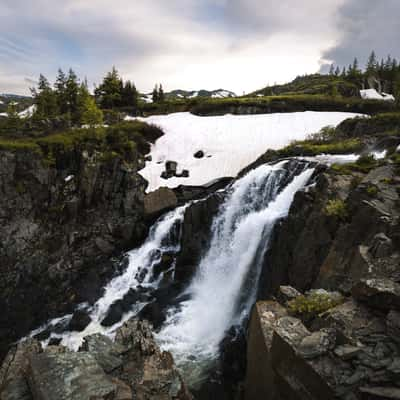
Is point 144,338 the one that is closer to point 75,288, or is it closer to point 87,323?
point 87,323

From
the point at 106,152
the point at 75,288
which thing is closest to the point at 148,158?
the point at 106,152

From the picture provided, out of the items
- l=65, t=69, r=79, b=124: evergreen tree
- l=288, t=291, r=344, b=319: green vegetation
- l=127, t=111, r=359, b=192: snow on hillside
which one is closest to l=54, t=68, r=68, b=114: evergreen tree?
l=65, t=69, r=79, b=124: evergreen tree

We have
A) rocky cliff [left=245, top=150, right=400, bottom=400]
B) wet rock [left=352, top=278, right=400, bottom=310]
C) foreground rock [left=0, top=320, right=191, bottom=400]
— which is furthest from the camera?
foreground rock [left=0, top=320, right=191, bottom=400]

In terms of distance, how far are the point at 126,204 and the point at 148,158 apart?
872 cm

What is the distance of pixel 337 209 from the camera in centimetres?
970

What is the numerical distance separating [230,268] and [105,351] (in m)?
9.12

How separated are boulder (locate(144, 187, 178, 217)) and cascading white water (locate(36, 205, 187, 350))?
2.50 ft

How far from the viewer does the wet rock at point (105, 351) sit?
619cm

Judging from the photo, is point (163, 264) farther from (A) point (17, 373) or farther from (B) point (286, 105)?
(B) point (286, 105)

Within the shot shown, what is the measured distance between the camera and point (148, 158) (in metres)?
28.7

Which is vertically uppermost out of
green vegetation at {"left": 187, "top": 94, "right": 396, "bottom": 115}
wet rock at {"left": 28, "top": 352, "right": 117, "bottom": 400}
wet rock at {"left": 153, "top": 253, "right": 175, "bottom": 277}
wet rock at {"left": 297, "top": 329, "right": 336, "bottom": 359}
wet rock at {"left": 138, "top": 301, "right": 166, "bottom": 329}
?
green vegetation at {"left": 187, "top": 94, "right": 396, "bottom": 115}

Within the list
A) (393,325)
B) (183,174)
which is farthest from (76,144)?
(393,325)

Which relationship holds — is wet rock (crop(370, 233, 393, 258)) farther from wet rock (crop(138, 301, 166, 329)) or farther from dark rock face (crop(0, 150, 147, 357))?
dark rock face (crop(0, 150, 147, 357))

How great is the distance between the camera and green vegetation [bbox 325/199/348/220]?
958 cm
